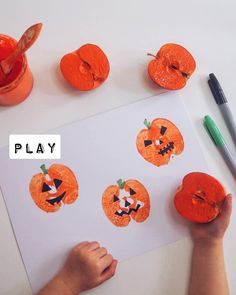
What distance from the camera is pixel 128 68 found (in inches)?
24.4

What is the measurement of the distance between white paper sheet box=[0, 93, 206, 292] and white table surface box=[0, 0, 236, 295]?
19 mm

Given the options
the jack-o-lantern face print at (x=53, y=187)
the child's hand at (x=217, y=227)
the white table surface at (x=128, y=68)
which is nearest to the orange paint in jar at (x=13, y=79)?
the white table surface at (x=128, y=68)

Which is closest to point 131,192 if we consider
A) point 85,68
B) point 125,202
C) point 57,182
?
point 125,202

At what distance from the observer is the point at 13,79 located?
53 cm

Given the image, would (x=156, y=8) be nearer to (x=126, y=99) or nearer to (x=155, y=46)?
(x=155, y=46)

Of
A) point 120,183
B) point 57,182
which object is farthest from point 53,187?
point 120,183

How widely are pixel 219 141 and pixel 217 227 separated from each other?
0.50ft

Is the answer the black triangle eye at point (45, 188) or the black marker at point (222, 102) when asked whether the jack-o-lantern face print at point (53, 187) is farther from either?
the black marker at point (222, 102)

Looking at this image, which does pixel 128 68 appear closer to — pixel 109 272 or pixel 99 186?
pixel 99 186

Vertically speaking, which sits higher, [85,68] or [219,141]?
[85,68]

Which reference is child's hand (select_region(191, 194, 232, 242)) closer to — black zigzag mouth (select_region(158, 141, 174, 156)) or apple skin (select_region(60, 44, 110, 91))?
black zigzag mouth (select_region(158, 141, 174, 156))

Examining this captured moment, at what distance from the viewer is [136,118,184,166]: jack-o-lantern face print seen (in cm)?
58

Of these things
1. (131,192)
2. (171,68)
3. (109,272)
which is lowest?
(109,272)

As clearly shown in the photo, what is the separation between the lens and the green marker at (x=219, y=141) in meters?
0.58
